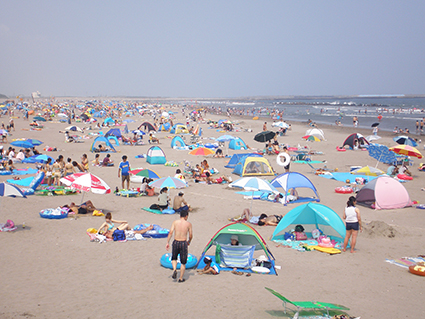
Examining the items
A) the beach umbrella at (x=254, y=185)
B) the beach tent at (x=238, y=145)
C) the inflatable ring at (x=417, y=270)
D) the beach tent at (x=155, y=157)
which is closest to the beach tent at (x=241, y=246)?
the beach umbrella at (x=254, y=185)

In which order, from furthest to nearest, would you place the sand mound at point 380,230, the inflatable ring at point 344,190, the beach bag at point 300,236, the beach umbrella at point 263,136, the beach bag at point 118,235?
the beach umbrella at point 263,136 < the inflatable ring at point 344,190 < the sand mound at point 380,230 < the beach bag at point 300,236 < the beach bag at point 118,235

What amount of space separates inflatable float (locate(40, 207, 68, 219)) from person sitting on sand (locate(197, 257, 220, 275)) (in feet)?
17.3

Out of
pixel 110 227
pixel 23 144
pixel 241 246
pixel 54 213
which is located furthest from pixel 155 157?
pixel 241 246

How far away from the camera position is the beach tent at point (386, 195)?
12.4m

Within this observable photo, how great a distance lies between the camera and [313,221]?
31.9 ft

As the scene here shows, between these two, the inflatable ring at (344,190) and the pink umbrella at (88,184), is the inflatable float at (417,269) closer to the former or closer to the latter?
the inflatable ring at (344,190)

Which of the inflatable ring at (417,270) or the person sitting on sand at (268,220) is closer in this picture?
the inflatable ring at (417,270)

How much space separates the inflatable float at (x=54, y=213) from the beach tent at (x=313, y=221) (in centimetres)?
614

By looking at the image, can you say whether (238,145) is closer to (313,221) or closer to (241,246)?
(313,221)

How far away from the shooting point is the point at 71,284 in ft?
21.0

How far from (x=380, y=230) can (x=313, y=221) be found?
194cm

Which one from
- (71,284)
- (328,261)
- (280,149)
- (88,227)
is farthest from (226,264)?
(280,149)

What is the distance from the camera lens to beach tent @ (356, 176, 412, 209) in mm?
12391

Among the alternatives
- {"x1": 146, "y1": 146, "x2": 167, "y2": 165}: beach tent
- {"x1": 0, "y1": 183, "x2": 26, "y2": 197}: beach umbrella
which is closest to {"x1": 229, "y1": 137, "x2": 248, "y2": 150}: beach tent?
{"x1": 146, "y1": 146, "x2": 167, "y2": 165}: beach tent
